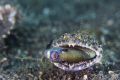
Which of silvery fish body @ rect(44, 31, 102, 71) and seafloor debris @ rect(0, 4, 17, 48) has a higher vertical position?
seafloor debris @ rect(0, 4, 17, 48)

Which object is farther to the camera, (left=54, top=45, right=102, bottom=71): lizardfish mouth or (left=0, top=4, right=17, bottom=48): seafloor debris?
(left=0, top=4, right=17, bottom=48): seafloor debris

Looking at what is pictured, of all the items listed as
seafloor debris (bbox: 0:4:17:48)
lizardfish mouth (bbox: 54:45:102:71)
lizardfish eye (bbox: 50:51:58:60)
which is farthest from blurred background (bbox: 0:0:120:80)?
lizardfish eye (bbox: 50:51:58:60)

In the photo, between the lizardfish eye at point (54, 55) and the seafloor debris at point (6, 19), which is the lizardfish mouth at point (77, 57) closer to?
the lizardfish eye at point (54, 55)

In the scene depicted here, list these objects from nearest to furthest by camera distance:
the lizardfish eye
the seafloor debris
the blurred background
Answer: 1. the lizardfish eye
2. the blurred background
3. the seafloor debris

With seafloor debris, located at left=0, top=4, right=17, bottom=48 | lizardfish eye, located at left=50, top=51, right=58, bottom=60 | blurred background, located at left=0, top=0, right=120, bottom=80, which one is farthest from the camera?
seafloor debris, located at left=0, top=4, right=17, bottom=48

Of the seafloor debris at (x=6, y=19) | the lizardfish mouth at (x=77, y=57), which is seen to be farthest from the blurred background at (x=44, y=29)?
the lizardfish mouth at (x=77, y=57)

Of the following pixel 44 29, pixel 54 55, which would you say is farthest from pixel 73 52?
pixel 44 29

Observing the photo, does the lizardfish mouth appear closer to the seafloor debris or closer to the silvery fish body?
the silvery fish body

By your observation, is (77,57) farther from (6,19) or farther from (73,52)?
(6,19)
